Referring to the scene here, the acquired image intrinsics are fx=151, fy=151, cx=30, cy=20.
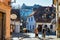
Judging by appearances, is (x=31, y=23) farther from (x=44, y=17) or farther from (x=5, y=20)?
(x=5, y=20)

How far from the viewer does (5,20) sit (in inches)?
211

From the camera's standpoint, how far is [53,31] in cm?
568

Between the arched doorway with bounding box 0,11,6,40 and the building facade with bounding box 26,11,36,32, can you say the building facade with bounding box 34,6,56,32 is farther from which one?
the arched doorway with bounding box 0,11,6,40

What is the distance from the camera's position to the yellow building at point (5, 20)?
5.20 metres

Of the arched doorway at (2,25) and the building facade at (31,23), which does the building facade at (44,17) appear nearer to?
the building facade at (31,23)

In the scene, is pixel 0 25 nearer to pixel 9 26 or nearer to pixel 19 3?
pixel 9 26

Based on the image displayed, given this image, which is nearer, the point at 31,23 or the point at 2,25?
the point at 2,25

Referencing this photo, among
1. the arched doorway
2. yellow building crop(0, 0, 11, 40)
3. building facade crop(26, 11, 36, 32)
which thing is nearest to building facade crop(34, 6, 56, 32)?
building facade crop(26, 11, 36, 32)

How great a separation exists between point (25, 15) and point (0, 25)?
1.09m

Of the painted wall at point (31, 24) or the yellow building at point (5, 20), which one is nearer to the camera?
the yellow building at point (5, 20)

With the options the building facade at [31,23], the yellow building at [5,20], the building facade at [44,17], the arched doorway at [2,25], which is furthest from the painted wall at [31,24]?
the arched doorway at [2,25]

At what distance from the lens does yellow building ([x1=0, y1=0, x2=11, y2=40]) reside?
5.20m

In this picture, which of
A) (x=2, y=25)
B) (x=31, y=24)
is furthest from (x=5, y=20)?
(x=31, y=24)

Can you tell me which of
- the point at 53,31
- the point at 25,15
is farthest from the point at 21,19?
the point at 53,31
